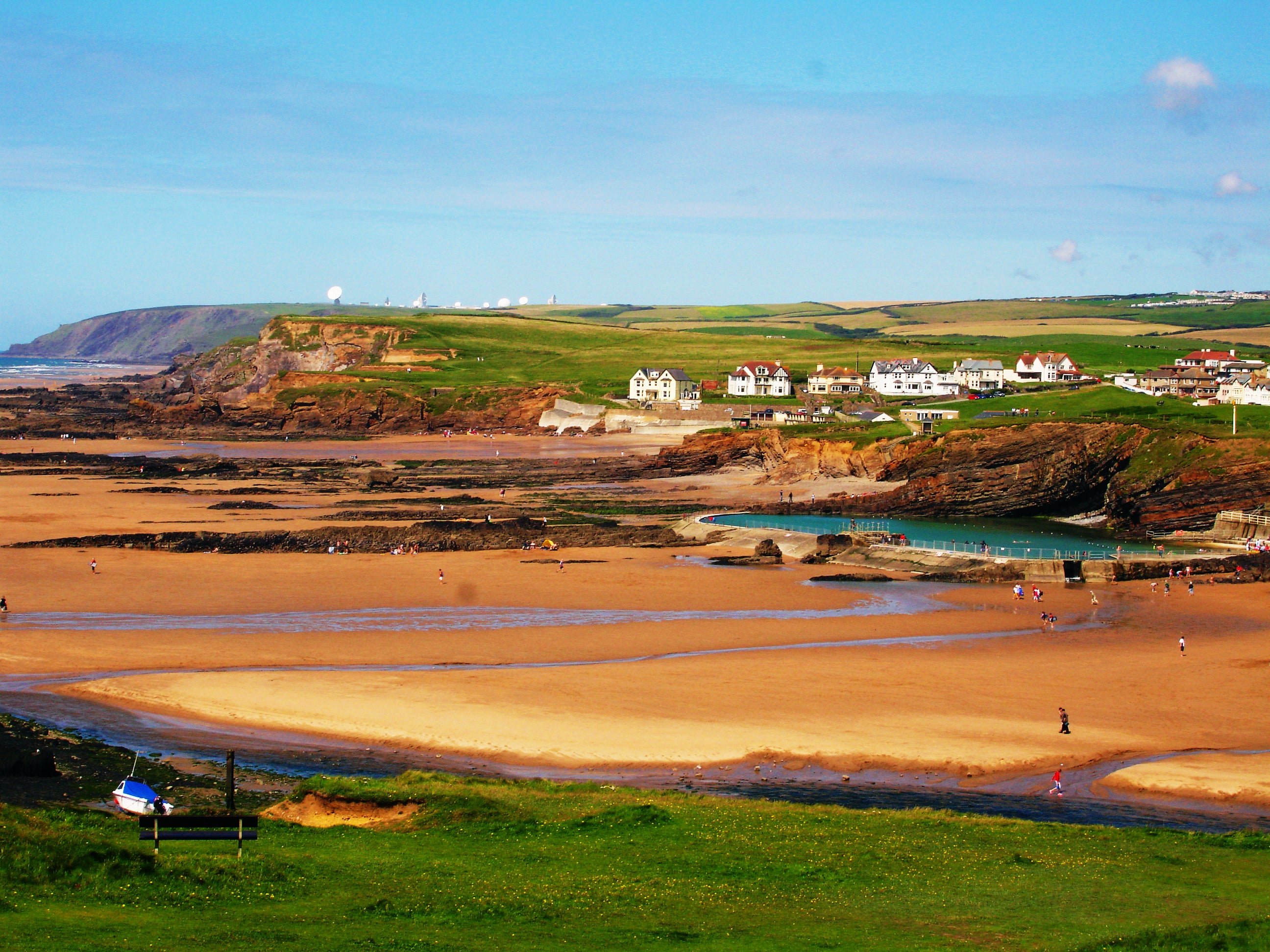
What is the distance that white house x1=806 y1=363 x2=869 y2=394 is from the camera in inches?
5030

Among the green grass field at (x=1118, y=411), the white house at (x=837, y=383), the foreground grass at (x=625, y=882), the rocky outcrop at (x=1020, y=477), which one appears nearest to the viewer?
the foreground grass at (x=625, y=882)

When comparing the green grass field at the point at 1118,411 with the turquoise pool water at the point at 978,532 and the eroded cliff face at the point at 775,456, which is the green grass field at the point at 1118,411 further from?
the turquoise pool water at the point at 978,532

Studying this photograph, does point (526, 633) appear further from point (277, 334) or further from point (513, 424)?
point (277, 334)

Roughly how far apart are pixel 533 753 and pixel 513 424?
104 meters

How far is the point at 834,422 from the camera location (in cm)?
Answer: 9619

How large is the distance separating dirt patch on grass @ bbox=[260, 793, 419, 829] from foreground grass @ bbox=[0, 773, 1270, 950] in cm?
24

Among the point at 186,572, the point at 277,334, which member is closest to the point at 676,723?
the point at 186,572

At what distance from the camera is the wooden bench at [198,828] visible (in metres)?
15.7

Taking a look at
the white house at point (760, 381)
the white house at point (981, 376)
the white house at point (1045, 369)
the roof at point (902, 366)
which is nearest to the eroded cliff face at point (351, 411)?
the white house at point (760, 381)

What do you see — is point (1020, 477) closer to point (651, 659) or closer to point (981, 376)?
point (651, 659)

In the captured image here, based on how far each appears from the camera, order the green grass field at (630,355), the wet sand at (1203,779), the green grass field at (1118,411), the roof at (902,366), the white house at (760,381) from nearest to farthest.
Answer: the wet sand at (1203,779), the green grass field at (1118,411), the roof at (902,366), the white house at (760,381), the green grass field at (630,355)

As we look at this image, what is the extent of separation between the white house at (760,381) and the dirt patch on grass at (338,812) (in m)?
110

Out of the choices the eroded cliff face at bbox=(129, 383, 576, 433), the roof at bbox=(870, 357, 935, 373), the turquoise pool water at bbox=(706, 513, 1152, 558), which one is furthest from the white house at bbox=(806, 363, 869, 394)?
the turquoise pool water at bbox=(706, 513, 1152, 558)

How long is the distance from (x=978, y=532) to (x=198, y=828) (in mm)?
55066
